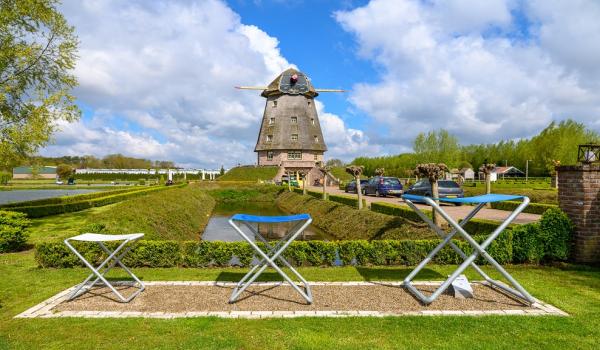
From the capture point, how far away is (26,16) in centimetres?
1526

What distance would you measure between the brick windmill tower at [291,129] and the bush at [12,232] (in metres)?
41.7

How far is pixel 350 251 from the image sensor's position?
9.39 m

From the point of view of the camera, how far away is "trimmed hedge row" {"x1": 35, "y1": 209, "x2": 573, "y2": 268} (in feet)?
28.8

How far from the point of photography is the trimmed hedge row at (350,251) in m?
8.77

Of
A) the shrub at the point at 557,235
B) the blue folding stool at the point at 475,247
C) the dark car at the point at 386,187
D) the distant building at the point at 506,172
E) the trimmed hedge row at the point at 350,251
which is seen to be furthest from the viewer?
the distant building at the point at 506,172

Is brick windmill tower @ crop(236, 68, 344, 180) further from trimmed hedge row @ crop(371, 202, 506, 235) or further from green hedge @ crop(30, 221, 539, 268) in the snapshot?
green hedge @ crop(30, 221, 539, 268)

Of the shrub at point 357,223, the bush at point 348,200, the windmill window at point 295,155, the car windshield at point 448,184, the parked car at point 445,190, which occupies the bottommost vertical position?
the shrub at point 357,223

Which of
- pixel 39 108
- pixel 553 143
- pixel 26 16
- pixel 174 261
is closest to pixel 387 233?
pixel 174 261

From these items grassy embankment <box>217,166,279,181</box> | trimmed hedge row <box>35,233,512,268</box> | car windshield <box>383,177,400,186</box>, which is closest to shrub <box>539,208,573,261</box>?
trimmed hedge row <box>35,233,512,268</box>

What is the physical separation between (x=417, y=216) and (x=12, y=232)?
12.5 meters

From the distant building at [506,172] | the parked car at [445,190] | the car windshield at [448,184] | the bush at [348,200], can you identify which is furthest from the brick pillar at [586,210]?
the distant building at [506,172]

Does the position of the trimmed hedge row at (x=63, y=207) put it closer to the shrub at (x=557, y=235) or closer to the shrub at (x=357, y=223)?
the shrub at (x=357, y=223)

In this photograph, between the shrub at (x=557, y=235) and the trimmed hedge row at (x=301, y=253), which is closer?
the shrub at (x=557, y=235)

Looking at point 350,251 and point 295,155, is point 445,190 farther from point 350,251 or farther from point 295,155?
point 295,155
